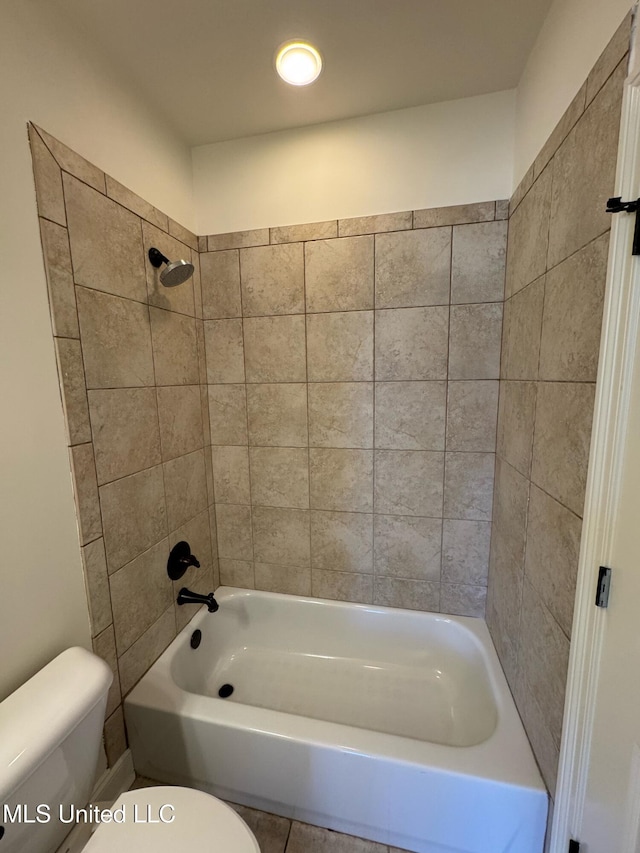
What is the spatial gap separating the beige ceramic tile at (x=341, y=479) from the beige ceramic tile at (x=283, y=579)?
390mm

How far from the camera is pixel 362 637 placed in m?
1.77

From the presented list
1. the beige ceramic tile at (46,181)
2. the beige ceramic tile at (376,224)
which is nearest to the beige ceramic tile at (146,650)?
the beige ceramic tile at (46,181)

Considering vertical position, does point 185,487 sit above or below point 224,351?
below

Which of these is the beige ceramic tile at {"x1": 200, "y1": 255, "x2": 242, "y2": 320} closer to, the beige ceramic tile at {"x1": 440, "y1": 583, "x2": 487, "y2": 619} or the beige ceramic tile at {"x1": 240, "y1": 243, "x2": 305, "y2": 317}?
the beige ceramic tile at {"x1": 240, "y1": 243, "x2": 305, "y2": 317}

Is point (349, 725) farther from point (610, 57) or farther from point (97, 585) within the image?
point (610, 57)

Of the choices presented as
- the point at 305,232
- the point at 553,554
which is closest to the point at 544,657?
the point at 553,554

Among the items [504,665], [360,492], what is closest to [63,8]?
[360,492]

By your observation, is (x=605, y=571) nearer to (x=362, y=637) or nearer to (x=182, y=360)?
(x=362, y=637)

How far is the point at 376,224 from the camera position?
1510 mm

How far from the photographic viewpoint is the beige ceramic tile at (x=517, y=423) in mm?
1135

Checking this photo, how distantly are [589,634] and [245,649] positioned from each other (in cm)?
163

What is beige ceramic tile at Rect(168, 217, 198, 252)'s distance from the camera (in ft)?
4.98

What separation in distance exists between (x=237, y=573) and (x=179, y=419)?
0.92m

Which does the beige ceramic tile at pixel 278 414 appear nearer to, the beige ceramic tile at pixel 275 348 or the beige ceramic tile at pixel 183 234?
the beige ceramic tile at pixel 275 348
